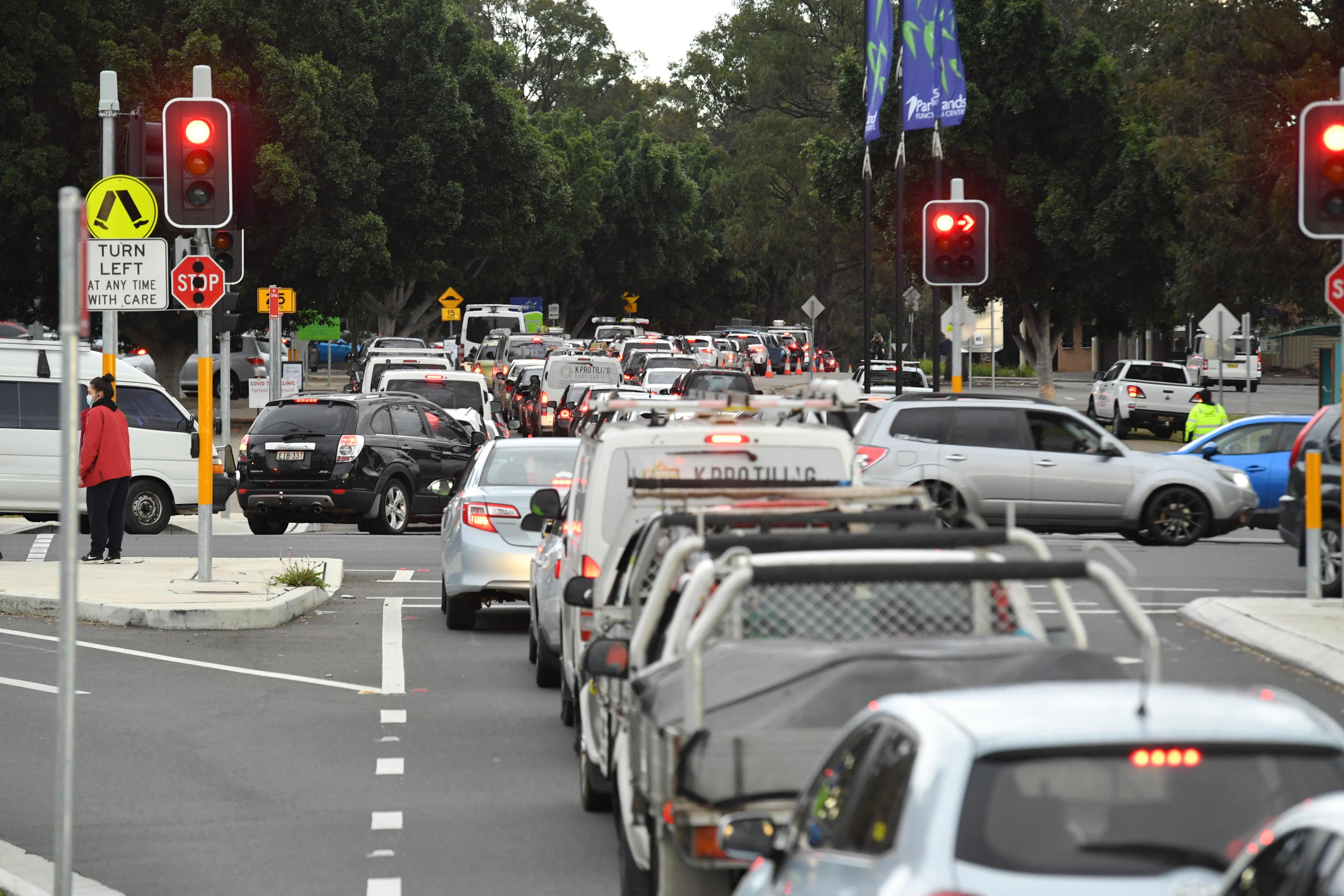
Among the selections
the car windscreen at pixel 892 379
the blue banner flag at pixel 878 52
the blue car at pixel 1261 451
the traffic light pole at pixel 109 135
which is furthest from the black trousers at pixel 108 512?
the car windscreen at pixel 892 379

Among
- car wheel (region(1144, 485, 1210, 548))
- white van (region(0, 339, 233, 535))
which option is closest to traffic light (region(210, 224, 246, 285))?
white van (region(0, 339, 233, 535))

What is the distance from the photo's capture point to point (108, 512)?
18031 mm

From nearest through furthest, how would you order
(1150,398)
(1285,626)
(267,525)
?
1. (1285,626)
2. (267,525)
3. (1150,398)

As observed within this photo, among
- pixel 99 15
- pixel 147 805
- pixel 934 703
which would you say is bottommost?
pixel 147 805

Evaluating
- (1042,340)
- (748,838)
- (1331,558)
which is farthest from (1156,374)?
(748,838)

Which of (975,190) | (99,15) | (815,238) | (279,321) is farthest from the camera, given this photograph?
(815,238)

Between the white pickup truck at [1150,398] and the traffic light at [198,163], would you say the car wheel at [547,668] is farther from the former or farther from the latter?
the white pickup truck at [1150,398]

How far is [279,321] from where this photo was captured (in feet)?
111

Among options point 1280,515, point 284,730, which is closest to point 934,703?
point 284,730

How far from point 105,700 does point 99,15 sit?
107ft

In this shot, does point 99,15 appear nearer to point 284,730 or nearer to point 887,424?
point 887,424

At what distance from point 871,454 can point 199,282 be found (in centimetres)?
795

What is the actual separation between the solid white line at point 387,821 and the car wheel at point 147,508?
15309 millimetres

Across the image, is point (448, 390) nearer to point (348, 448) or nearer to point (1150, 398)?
point (348, 448)
